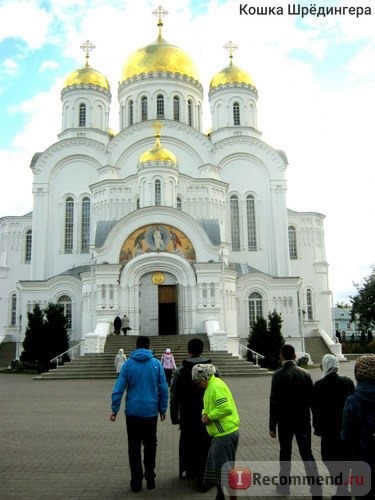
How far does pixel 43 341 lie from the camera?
86.0 ft

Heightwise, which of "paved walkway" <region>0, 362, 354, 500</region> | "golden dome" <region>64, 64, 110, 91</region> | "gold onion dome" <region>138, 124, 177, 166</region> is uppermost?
"golden dome" <region>64, 64, 110, 91</region>

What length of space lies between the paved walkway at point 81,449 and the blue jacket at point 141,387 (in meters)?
0.91

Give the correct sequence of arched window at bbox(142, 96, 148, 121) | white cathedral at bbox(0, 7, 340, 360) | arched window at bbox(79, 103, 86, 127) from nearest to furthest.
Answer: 1. white cathedral at bbox(0, 7, 340, 360)
2. arched window at bbox(142, 96, 148, 121)
3. arched window at bbox(79, 103, 86, 127)

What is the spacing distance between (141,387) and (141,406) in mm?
224

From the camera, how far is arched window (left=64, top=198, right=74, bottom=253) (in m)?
36.0

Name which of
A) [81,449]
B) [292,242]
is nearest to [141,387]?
[81,449]

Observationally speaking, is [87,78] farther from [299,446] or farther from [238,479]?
[238,479]

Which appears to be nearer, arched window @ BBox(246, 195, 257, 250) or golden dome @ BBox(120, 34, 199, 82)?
arched window @ BBox(246, 195, 257, 250)

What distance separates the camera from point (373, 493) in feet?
15.0

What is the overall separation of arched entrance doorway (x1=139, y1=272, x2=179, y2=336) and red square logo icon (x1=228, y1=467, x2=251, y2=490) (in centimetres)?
2309

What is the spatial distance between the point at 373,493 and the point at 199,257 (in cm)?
2422

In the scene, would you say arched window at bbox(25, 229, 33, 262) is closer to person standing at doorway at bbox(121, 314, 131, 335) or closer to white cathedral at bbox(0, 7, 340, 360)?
white cathedral at bbox(0, 7, 340, 360)

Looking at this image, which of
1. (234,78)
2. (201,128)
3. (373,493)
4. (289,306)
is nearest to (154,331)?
(289,306)

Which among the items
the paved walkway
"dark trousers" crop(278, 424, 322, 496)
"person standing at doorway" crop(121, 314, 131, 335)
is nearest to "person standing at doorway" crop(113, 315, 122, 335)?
"person standing at doorway" crop(121, 314, 131, 335)
